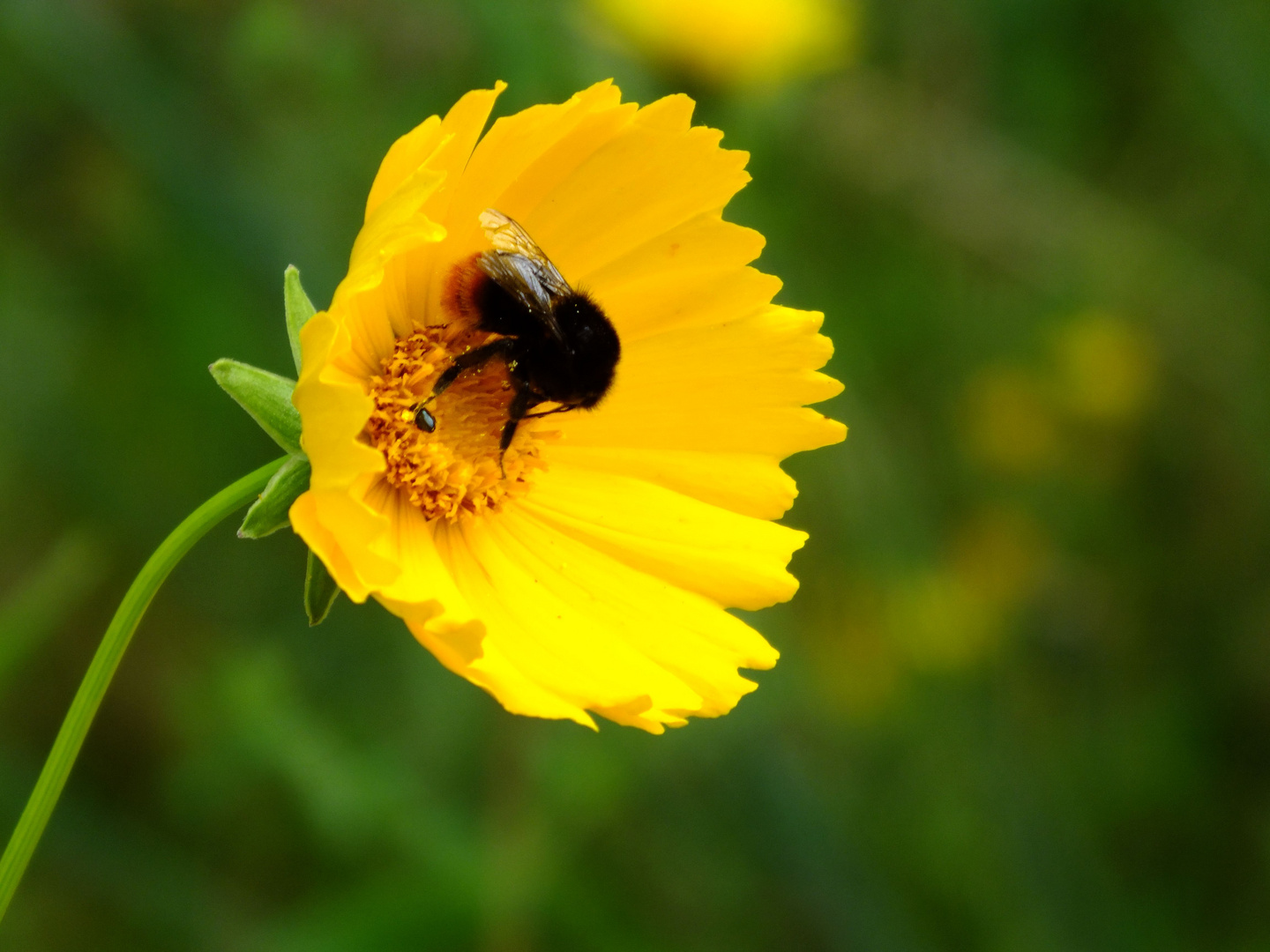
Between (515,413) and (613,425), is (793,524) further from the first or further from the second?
(515,413)

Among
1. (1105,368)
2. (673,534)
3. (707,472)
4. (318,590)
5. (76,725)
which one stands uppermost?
(1105,368)

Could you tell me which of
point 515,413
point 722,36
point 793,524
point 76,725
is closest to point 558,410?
point 515,413

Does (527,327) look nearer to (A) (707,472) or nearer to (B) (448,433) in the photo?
(B) (448,433)

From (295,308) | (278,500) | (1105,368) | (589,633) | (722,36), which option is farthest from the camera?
(1105,368)

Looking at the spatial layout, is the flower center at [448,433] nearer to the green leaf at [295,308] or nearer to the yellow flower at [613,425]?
the yellow flower at [613,425]

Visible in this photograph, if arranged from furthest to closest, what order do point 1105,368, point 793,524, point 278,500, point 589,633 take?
point 1105,368 < point 793,524 < point 589,633 < point 278,500

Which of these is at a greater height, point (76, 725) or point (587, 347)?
point (587, 347)

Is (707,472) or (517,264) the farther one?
(707,472)
